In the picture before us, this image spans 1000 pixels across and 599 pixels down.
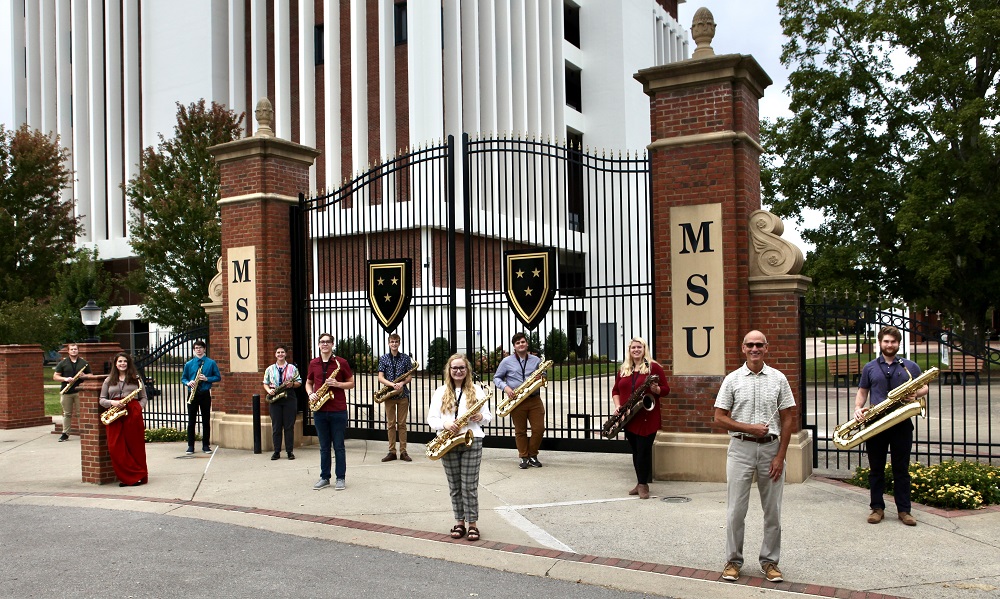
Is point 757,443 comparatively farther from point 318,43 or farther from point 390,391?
point 318,43

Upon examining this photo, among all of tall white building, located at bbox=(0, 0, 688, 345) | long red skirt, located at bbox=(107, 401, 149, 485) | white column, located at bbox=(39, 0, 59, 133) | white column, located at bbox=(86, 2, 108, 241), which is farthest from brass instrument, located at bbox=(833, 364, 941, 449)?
white column, located at bbox=(39, 0, 59, 133)

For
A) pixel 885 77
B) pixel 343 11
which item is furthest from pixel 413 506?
pixel 343 11

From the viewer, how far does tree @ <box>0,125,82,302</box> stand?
35.3 m

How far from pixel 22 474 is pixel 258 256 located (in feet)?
14.0

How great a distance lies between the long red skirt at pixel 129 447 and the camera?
32.4ft

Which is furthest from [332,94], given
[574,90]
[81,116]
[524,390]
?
[524,390]

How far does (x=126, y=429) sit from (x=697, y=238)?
707 centimetres

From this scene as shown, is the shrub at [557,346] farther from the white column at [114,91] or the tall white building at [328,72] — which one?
the white column at [114,91]

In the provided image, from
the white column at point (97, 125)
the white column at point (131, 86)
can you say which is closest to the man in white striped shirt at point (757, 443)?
the white column at point (131, 86)

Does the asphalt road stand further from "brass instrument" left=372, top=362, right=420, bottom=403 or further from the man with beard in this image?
"brass instrument" left=372, top=362, right=420, bottom=403

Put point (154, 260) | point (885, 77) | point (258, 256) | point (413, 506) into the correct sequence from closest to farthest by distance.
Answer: point (413, 506) < point (258, 256) < point (885, 77) < point (154, 260)

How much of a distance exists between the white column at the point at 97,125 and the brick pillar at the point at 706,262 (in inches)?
1563

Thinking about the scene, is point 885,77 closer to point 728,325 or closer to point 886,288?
point 886,288

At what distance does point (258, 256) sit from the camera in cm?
1243
